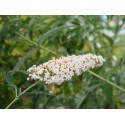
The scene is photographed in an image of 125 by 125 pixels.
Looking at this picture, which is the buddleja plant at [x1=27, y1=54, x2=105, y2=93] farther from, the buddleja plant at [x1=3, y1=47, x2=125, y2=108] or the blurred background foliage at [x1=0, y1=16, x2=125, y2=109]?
the blurred background foliage at [x1=0, y1=16, x2=125, y2=109]

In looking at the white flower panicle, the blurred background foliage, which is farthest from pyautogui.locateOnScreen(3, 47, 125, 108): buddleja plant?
the blurred background foliage

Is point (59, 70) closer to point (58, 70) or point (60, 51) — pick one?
point (58, 70)

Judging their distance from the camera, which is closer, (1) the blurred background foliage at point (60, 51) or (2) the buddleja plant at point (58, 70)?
(2) the buddleja plant at point (58, 70)

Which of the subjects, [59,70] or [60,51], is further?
[60,51]

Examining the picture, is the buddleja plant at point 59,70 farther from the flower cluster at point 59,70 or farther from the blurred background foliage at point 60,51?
the blurred background foliage at point 60,51

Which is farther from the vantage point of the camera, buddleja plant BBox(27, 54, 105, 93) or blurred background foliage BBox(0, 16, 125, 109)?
blurred background foliage BBox(0, 16, 125, 109)

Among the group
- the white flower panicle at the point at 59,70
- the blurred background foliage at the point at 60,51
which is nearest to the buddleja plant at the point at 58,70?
the white flower panicle at the point at 59,70

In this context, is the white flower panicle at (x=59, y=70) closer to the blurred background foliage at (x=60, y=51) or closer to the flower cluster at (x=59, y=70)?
the flower cluster at (x=59, y=70)

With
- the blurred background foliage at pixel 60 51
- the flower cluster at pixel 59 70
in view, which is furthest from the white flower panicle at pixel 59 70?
the blurred background foliage at pixel 60 51

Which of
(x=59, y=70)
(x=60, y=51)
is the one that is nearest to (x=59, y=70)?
(x=59, y=70)

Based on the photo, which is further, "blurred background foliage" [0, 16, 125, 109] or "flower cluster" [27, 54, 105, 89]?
"blurred background foliage" [0, 16, 125, 109]

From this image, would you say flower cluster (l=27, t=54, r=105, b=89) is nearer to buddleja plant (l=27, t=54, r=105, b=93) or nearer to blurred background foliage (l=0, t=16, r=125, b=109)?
buddleja plant (l=27, t=54, r=105, b=93)

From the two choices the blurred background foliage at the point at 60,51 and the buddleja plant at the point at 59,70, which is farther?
the blurred background foliage at the point at 60,51

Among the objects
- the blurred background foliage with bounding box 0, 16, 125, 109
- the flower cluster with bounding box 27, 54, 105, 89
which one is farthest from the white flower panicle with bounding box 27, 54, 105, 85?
the blurred background foliage with bounding box 0, 16, 125, 109
